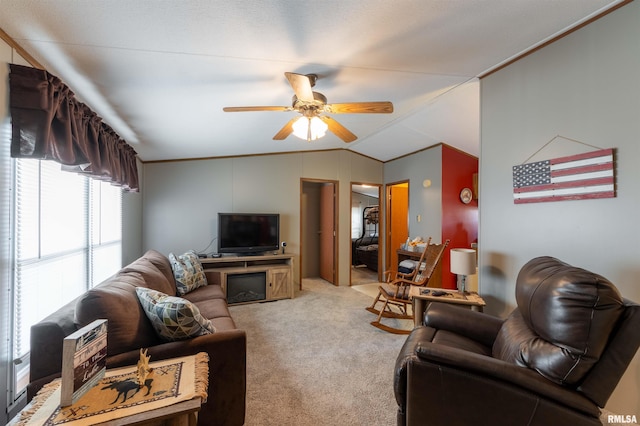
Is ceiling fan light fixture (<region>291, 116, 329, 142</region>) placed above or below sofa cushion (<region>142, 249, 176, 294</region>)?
above

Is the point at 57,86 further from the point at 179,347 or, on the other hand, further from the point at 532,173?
the point at 532,173

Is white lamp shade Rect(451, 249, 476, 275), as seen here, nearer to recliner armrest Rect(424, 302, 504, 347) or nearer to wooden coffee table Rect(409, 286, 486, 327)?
wooden coffee table Rect(409, 286, 486, 327)

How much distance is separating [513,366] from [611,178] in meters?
1.35

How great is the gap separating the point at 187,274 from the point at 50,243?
131 cm

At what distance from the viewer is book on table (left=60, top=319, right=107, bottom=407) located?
104 centimetres

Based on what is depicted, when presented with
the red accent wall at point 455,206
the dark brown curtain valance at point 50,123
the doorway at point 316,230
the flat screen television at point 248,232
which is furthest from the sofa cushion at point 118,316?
the red accent wall at point 455,206

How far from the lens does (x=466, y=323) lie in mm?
1934

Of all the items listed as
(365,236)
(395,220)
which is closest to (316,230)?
(395,220)

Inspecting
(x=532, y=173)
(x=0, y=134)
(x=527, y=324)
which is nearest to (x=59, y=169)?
(x=0, y=134)

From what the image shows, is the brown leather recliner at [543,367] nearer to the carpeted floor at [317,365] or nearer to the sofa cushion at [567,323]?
the sofa cushion at [567,323]

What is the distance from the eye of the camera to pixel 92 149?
206cm

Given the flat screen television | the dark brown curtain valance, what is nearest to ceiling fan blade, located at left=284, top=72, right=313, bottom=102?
the dark brown curtain valance

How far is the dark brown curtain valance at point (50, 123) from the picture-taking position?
1407mm

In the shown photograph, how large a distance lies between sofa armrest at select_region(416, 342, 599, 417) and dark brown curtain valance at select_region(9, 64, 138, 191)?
2286 mm
